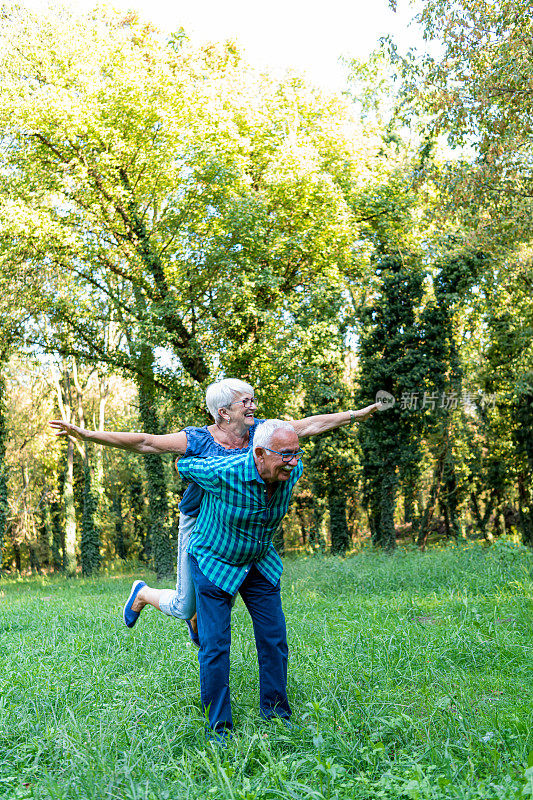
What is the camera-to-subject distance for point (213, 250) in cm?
1736

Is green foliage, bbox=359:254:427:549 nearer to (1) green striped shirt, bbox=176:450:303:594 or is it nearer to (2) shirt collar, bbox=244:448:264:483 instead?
(1) green striped shirt, bbox=176:450:303:594

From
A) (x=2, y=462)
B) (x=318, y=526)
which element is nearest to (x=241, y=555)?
(x=2, y=462)

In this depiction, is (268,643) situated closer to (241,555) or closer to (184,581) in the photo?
(241,555)

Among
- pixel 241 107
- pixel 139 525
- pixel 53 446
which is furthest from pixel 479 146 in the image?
pixel 139 525

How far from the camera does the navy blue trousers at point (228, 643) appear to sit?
4.10 metres

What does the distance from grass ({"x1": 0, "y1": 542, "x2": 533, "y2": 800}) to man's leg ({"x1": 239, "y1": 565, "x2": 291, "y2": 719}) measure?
0.45 ft

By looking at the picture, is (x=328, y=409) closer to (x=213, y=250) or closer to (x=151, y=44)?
(x=213, y=250)

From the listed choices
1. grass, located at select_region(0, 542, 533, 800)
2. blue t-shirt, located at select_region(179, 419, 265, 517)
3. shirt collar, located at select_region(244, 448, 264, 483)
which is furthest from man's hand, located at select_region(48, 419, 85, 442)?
grass, located at select_region(0, 542, 533, 800)

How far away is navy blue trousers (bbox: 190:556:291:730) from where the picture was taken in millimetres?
4102

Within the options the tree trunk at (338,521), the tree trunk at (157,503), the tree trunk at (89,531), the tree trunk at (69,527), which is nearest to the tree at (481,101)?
the tree trunk at (157,503)

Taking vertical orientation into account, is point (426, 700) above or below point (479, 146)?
below

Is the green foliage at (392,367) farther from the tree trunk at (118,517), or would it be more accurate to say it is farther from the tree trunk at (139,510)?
the tree trunk at (118,517)

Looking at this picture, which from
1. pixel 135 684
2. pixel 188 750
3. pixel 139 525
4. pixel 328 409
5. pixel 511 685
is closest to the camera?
pixel 188 750

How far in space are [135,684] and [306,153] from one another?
1650 cm
